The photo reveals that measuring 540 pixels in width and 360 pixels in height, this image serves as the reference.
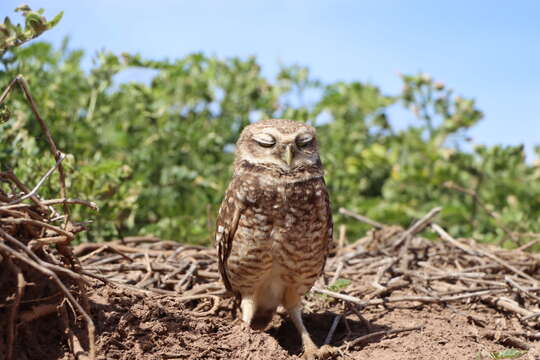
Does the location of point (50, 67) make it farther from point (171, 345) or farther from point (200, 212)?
point (171, 345)

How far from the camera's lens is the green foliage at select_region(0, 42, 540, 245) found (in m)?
5.38

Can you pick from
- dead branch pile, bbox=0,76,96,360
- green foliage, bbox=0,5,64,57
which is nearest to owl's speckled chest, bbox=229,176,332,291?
dead branch pile, bbox=0,76,96,360

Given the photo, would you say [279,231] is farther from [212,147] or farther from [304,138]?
[212,147]

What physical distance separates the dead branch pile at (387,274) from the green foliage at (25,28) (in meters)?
1.41

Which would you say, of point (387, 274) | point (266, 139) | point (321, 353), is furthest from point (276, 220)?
point (387, 274)

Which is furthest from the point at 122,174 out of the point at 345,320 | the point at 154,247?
the point at 345,320

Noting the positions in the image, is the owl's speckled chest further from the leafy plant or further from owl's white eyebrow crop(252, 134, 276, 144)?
the leafy plant

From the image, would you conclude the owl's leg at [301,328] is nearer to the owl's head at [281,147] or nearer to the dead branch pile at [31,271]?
the owl's head at [281,147]

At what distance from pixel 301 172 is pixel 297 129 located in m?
0.26

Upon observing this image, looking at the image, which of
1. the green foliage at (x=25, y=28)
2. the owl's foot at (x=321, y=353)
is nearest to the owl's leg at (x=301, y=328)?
the owl's foot at (x=321, y=353)

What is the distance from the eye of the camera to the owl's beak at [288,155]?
339 cm

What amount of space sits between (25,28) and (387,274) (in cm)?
304

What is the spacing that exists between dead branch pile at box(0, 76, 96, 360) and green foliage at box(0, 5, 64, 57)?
27 cm

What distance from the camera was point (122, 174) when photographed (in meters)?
4.70
